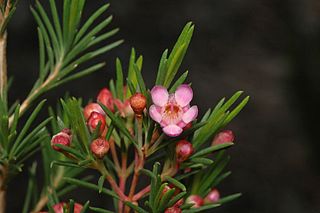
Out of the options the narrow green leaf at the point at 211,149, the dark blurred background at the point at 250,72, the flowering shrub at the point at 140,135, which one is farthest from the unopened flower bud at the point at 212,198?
the dark blurred background at the point at 250,72

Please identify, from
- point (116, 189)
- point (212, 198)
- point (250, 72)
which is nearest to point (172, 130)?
point (116, 189)

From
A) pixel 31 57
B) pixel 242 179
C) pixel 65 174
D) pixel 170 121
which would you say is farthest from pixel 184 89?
pixel 242 179

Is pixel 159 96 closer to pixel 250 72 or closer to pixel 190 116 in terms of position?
pixel 190 116

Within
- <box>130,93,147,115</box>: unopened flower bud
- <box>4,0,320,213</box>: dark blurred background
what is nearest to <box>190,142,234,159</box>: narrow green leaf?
<box>130,93,147,115</box>: unopened flower bud

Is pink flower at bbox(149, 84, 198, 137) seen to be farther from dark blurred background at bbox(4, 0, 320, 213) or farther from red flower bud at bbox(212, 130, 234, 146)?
dark blurred background at bbox(4, 0, 320, 213)

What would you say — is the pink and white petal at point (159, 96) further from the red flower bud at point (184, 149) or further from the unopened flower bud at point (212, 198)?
the unopened flower bud at point (212, 198)
